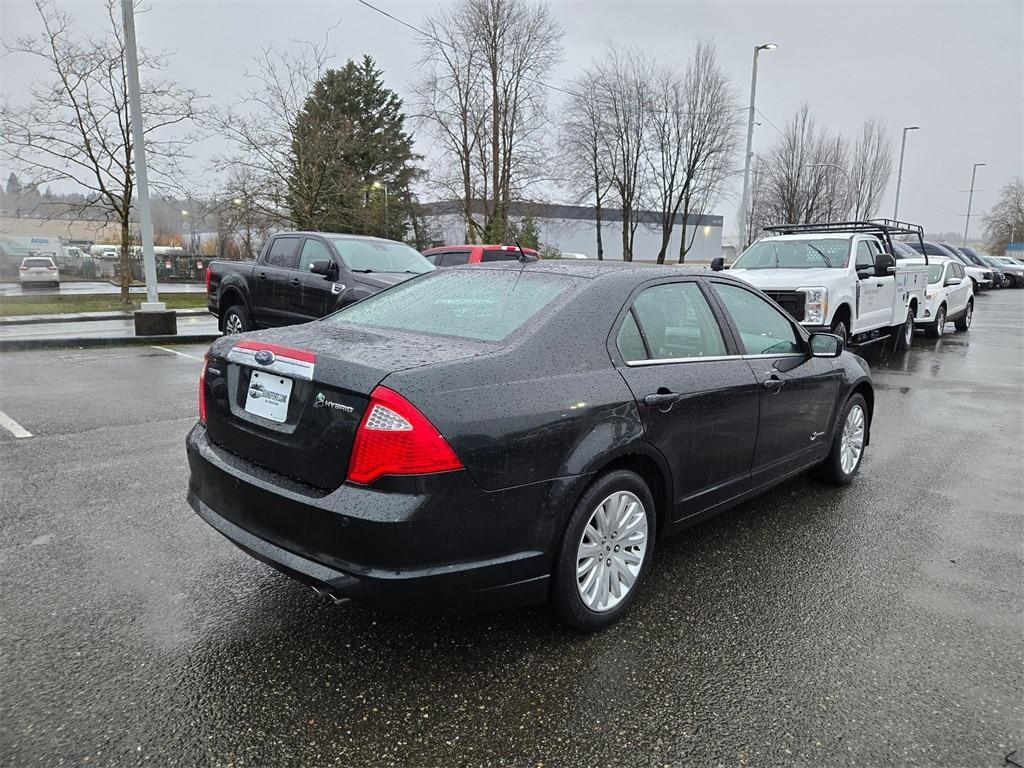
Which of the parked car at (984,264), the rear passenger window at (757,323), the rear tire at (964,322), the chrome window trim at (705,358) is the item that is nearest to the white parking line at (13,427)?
the chrome window trim at (705,358)

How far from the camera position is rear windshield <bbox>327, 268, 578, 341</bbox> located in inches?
120

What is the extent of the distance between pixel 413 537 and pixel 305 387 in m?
0.71

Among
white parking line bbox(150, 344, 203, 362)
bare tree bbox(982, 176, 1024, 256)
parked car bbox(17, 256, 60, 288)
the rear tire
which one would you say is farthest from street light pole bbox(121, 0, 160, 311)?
bare tree bbox(982, 176, 1024, 256)

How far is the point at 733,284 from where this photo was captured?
4062 millimetres

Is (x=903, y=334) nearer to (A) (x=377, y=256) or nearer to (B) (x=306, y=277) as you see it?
(A) (x=377, y=256)

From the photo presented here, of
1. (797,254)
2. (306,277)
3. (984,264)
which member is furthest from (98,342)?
(984,264)

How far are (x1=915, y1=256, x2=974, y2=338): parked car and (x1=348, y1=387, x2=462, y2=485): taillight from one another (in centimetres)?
1389

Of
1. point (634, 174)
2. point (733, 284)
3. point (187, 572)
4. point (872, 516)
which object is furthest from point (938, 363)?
point (634, 174)

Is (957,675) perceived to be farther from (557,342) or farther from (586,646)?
(557,342)

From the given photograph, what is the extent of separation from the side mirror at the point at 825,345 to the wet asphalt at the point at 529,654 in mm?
1016

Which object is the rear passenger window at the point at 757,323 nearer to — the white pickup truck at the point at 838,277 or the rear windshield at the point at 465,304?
the rear windshield at the point at 465,304

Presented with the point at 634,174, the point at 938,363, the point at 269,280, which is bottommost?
the point at 938,363

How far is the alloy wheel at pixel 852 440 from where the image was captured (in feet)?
15.9

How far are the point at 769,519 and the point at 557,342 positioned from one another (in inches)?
89.3
